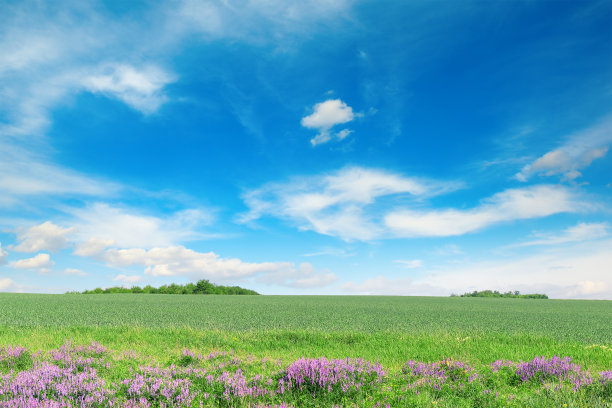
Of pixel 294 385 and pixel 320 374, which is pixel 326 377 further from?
pixel 294 385

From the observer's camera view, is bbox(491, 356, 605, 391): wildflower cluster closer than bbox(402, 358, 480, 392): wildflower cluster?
No

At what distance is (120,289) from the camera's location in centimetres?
6644

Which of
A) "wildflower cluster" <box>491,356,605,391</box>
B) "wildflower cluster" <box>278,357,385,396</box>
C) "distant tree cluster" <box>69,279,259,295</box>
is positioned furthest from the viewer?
"distant tree cluster" <box>69,279,259,295</box>

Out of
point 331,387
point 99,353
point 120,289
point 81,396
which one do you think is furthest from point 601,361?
point 120,289

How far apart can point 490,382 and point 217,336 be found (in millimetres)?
8234

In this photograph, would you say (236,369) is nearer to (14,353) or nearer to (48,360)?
(48,360)

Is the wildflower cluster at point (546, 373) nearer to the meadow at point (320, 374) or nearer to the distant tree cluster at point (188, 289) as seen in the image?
the meadow at point (320, 374)

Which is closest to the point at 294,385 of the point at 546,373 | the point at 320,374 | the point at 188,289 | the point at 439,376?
the point at 320,374

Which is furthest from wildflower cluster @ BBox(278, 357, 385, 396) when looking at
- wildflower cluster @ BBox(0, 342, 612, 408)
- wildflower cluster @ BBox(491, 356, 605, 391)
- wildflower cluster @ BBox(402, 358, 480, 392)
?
wildflower cluster @ BBox(491, 356, 605, 391)

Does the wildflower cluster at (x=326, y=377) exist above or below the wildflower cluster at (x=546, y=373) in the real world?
above

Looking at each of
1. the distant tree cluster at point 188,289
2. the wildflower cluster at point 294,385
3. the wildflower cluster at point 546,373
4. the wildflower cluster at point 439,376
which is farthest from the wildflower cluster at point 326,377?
the distant tree cluster at point 188,289

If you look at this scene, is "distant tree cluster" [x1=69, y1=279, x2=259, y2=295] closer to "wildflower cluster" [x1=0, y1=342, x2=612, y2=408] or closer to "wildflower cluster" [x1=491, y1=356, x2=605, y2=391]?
"wildflower cluster" [x1=0, y1=342, x2=612, y2=408]

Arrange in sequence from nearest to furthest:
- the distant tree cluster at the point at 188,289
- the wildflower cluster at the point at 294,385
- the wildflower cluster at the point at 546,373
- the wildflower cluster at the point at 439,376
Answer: the wildflower cluster at the point at 294,385 → the wildflower cluster at the point at 439,376 → the wildflower cluster at the point at 546,373 → the distant tree cluster at the point at 188,289

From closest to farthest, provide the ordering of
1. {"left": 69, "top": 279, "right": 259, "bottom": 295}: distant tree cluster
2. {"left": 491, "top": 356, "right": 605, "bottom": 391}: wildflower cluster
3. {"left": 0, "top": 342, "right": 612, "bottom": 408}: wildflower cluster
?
1. {"left": 0, "top": 342, "right": 612, "bottom": 408}: wildflower cluster
2. {"left": 491, "top": 356, "right": 605, "bottom": 391}: wildflower cluster
3. {"left": 69, "top": 279, "right": 259, "bottom": 295}: distant tree cluster
